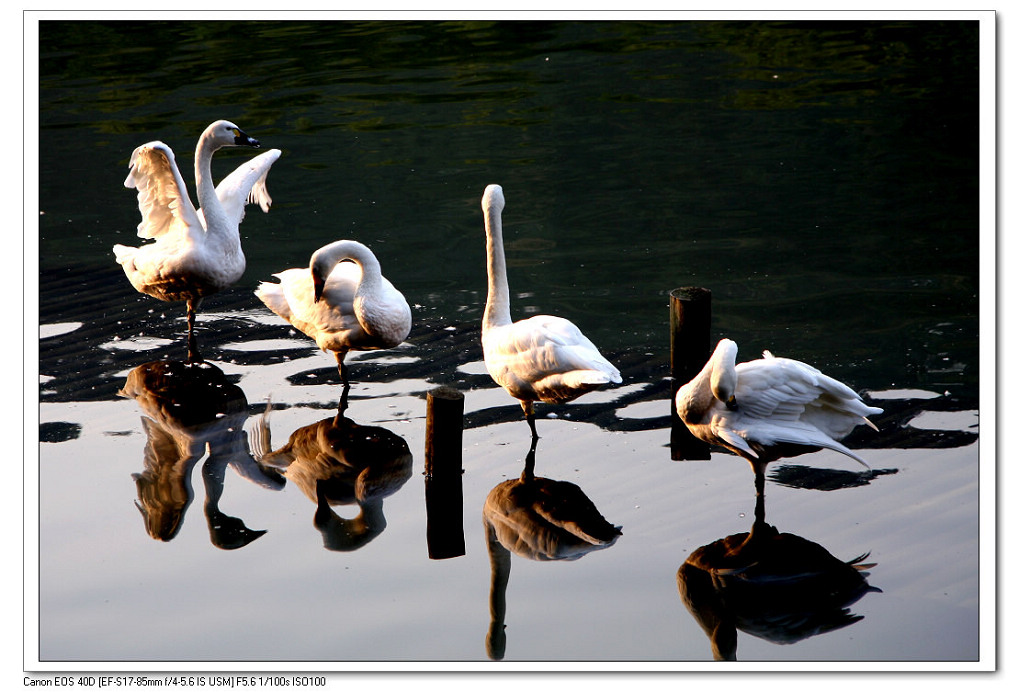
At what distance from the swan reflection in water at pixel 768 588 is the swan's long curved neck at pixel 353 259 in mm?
3299

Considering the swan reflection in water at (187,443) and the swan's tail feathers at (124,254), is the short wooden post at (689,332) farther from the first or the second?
the swan's tail feathers at (124,254)

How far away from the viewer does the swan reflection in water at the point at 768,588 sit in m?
5.66

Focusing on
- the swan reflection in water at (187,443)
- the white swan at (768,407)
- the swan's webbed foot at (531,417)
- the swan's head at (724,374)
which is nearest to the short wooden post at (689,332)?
the swan's webbed foot at (531,417)

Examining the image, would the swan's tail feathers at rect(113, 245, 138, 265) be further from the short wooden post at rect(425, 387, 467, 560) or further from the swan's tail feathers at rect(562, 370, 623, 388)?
the swan's tail feathers at rect(562, 370, 623, 388)

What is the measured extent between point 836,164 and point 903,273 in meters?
4.36

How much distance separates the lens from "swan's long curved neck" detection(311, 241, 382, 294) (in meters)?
8.34

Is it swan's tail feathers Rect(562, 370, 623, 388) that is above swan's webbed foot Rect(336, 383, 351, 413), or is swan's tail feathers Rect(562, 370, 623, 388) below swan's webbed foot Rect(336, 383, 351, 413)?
above

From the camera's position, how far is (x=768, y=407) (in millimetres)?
6531

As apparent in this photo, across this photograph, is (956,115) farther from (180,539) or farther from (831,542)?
(180,539)

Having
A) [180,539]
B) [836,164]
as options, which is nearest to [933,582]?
[180,539]

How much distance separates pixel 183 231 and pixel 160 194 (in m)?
0.42

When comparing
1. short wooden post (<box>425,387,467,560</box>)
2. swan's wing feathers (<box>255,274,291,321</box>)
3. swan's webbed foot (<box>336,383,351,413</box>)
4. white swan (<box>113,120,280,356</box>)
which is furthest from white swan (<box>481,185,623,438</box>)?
white swan (<box>113,120,280,356</box>)

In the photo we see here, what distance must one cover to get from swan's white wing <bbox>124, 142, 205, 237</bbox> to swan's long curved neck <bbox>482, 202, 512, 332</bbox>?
2795mm

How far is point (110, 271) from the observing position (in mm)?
12031
